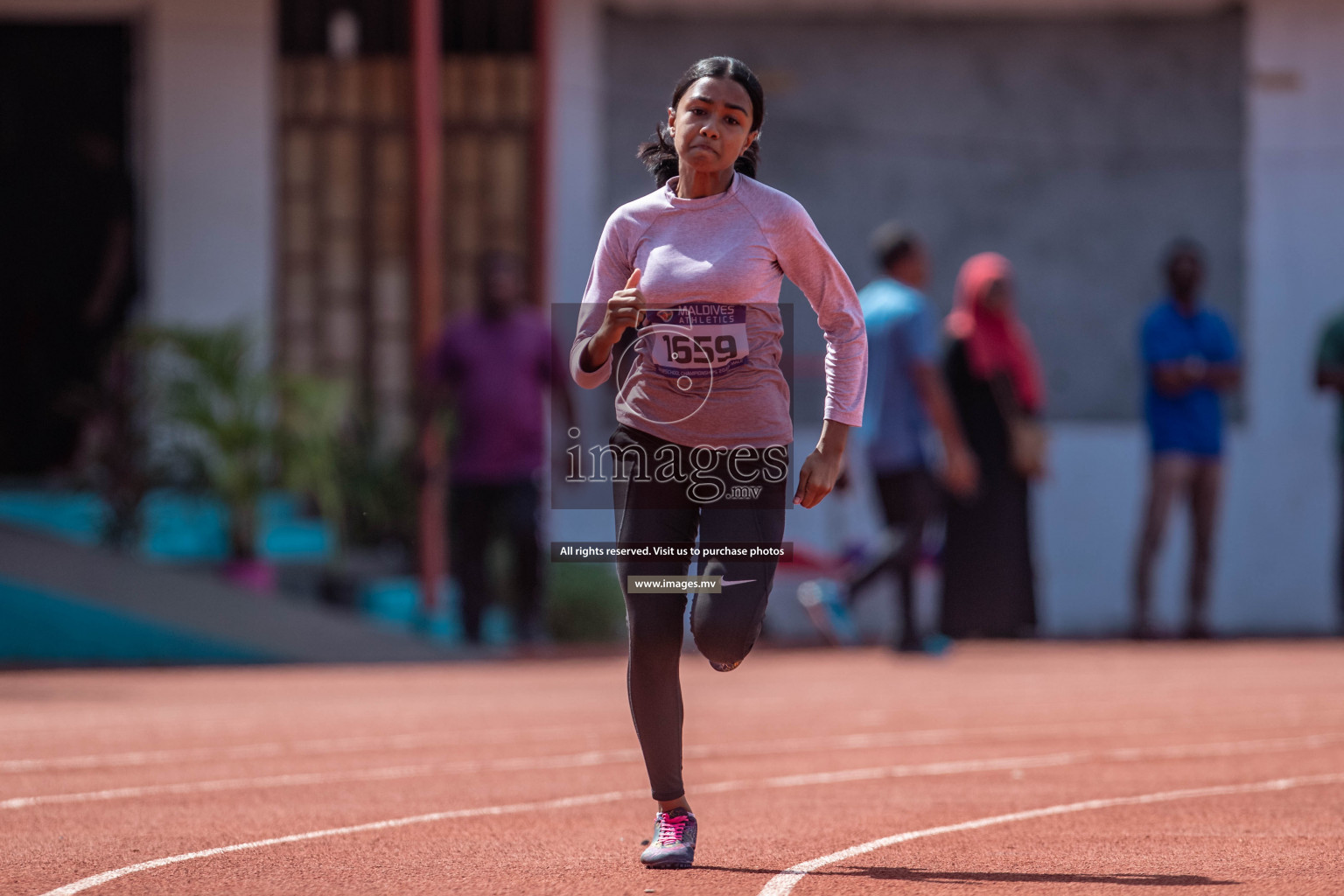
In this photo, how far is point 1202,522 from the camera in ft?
43.6

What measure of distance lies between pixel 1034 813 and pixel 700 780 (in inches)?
51.3

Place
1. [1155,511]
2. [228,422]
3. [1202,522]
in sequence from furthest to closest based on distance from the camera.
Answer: [1202,522]
[1155,511]
[228,422]

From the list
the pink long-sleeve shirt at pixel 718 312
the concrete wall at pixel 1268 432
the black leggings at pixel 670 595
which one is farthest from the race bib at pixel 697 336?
the concrete wall at pixel 1268 432

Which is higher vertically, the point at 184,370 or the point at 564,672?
the point at 184,370

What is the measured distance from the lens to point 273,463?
12.2 metres

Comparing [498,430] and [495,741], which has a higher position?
[498,430]

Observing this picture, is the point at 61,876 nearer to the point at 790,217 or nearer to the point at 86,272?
the point at 790,217

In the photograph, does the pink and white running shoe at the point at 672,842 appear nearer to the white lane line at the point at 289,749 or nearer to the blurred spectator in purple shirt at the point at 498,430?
the white lane line at the point at 289,749

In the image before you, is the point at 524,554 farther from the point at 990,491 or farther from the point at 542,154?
the point at 542,154

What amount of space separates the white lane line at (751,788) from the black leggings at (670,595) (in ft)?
1.45

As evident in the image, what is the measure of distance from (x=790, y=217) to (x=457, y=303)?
32.6 ft

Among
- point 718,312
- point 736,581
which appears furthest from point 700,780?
point 718,312

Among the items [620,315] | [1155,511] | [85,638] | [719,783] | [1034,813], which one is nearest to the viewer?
[620,315]

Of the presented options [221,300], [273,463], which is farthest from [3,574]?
[221,300]
